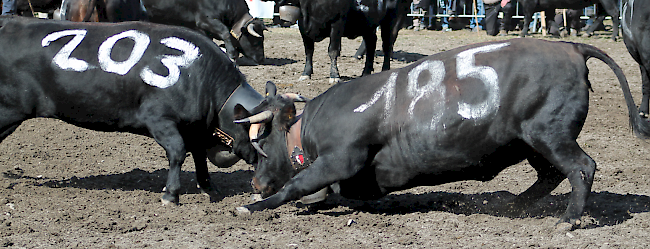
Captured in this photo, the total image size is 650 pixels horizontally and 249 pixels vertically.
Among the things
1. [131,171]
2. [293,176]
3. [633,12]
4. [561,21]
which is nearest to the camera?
[293,176]

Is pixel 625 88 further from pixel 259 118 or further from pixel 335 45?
pixel 335 45

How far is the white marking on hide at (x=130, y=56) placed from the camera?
4930 millimetres

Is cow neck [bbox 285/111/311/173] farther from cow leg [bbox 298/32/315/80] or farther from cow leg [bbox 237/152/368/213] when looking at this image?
cow leg [bbox 298/32/315/80]

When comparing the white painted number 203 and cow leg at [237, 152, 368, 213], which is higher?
the white painted number 203

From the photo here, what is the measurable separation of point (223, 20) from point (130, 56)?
7.00 meters

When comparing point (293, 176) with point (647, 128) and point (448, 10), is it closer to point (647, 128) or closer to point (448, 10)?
point (647, 128)

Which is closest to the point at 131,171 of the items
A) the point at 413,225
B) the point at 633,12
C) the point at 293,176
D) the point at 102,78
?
the point at 102,78

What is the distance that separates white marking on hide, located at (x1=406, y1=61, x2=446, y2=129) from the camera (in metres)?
4.16

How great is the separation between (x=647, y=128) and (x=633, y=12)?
3.28 metres

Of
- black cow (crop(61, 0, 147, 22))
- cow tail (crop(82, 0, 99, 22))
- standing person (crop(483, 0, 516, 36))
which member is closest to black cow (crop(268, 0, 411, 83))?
black cow (crop(61, 0, 147, 22))

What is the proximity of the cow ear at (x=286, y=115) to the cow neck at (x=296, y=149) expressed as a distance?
50mm

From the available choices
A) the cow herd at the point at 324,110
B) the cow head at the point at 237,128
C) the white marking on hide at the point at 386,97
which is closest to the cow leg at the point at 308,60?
the cow herd at the point at 324,110

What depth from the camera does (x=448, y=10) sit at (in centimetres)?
2089

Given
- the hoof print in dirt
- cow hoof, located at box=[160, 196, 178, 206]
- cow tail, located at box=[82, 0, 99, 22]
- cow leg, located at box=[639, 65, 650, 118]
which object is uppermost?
cow tail, located at box=[82, 0, 99, 22]
